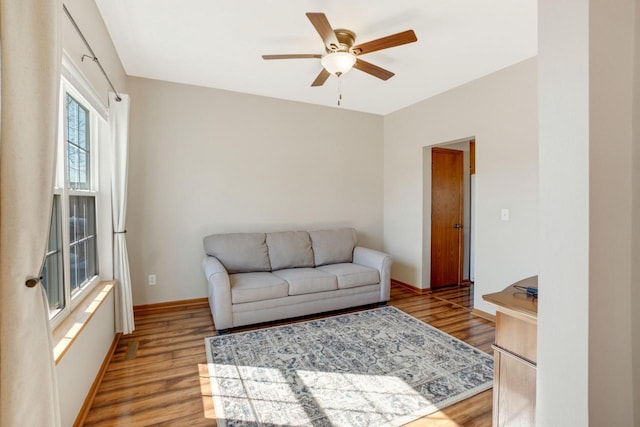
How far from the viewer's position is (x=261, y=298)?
9.97 feet

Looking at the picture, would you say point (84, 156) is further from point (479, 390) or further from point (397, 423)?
point (479, 390)

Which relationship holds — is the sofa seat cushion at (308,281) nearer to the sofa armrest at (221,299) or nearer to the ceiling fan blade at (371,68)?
the sofa armrest at (221,299)

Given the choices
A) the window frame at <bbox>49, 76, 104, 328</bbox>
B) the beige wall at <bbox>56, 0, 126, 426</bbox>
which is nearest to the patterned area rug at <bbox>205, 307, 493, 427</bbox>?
the beige wall at <bbox>56, 0, 126, 426</bbox>

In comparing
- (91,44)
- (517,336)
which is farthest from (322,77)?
(517,336)

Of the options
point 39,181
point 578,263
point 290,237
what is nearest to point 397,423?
point 578,263

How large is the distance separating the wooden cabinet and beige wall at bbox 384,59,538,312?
2034mm

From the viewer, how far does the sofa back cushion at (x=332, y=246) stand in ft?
13.0

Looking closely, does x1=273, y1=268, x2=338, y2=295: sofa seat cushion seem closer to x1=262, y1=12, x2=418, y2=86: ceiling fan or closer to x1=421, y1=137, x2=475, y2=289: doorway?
x1=421, y1=137, x2=475, y2=289: doorway

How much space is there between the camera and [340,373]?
226cm

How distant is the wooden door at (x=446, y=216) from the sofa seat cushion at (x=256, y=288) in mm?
2390

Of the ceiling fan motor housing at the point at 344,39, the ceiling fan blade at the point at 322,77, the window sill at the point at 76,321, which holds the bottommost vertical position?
the window sill at the point at 76,321

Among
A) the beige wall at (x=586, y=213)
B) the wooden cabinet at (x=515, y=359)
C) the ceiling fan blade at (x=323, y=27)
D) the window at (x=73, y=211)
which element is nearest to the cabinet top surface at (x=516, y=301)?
the wooden cabinet at (x=515, y=359)

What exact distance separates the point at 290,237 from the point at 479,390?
2491 millimetres

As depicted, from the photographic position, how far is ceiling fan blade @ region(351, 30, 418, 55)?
203cm
